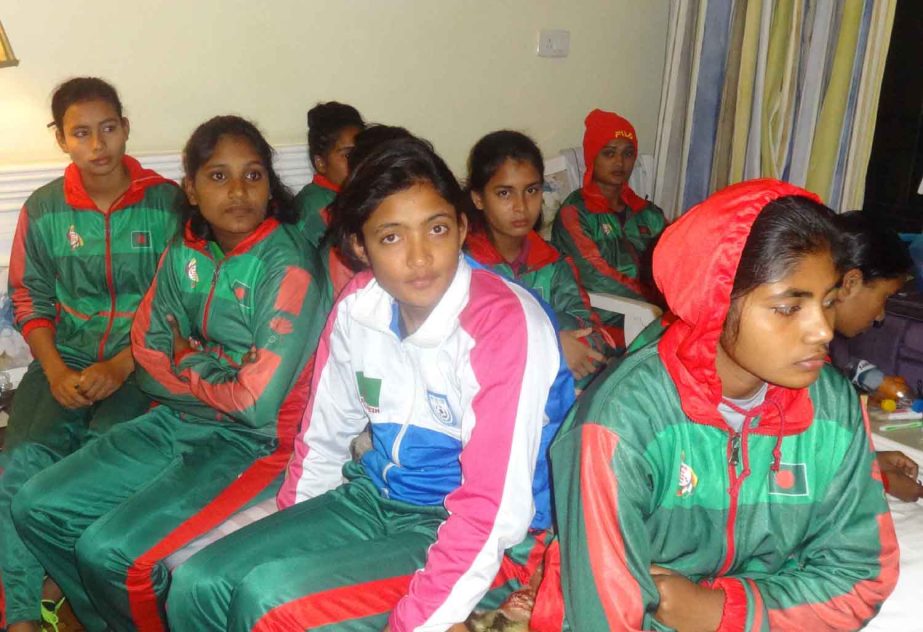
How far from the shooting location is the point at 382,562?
50.6 inches

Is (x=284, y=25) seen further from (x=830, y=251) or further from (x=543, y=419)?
(x=830, y=251)

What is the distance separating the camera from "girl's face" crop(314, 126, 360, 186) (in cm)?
243

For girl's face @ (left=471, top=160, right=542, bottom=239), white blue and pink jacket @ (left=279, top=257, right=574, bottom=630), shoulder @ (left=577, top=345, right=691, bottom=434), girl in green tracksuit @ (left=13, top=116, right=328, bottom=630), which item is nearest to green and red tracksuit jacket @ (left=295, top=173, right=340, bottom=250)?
girl in green tracksuit @ (left=13, top=116, right=328, bottom=630)

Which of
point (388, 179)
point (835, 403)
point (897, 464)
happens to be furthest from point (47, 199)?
point (897, 464)

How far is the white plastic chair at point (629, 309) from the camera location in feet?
8.37

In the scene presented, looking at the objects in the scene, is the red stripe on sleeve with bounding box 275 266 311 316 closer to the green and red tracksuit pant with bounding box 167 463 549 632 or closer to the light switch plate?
the green and red tracksuit pant with bounding box 167 463 549 632

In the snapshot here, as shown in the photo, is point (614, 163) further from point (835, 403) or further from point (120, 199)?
point (835, 403)

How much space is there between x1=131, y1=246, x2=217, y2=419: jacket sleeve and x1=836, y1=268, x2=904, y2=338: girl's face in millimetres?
1496

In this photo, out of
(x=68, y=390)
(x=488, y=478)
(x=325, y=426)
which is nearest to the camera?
(x=488, y=478)

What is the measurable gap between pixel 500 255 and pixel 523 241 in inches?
3.7

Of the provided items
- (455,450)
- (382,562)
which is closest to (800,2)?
(455,450)

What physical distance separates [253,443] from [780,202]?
1249mm

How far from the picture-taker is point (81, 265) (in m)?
2.06

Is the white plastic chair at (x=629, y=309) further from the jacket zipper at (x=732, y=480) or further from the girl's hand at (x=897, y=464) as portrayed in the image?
the jacket zipper at (x=732, y=480)
